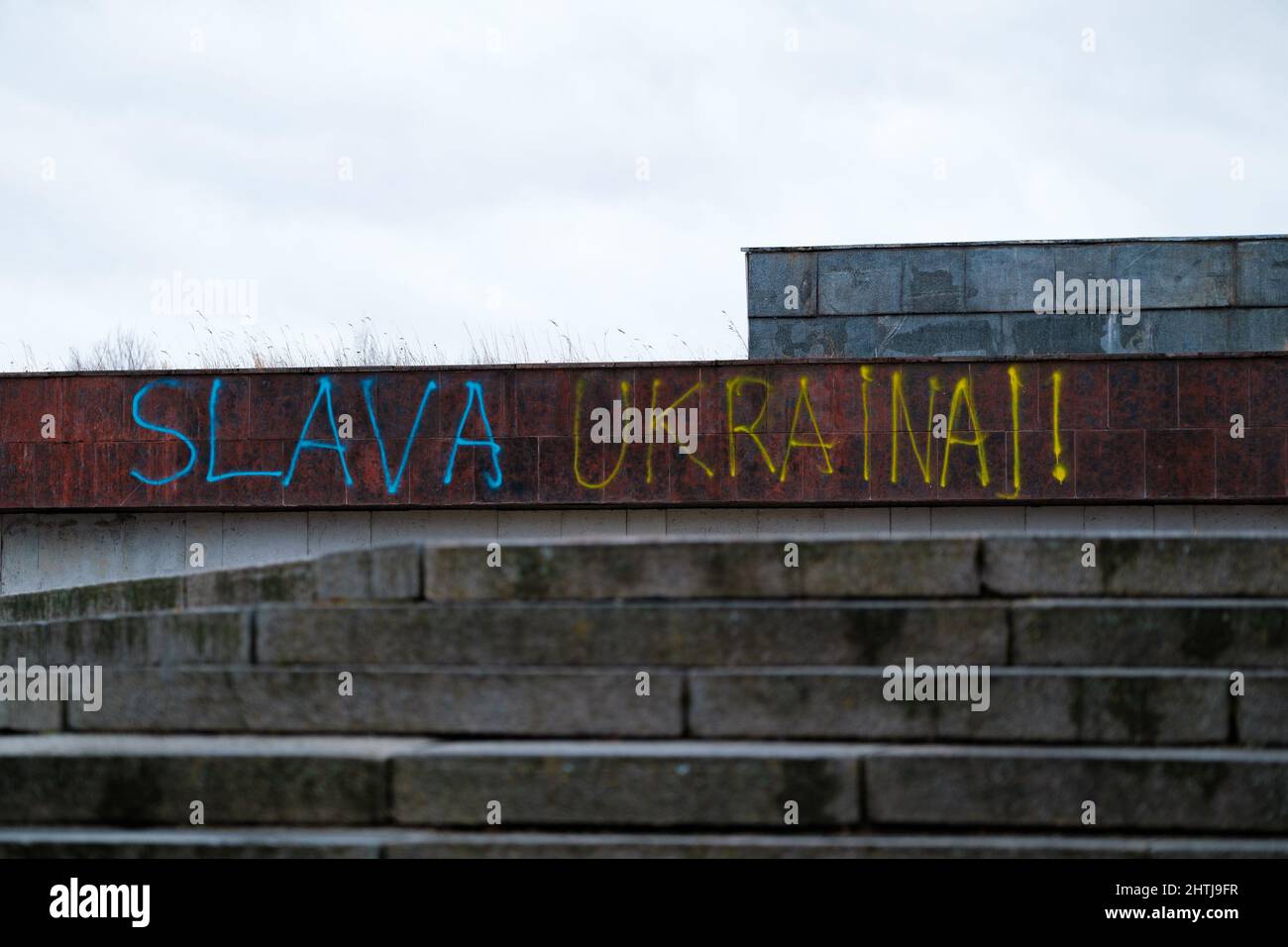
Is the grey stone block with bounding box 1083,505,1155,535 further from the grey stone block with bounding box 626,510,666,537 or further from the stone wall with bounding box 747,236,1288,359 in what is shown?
the grey stone block with bounding box 626,510,666,537

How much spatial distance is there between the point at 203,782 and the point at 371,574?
1.09m

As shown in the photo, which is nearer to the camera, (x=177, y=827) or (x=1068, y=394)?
(x=177, y=827)

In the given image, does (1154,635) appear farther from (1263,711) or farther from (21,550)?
(21,550)

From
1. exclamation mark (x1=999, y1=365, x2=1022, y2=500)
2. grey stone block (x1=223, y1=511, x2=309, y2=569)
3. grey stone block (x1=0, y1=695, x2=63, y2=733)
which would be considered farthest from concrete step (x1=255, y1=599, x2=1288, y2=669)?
grey stone block (x1=223, y1=511, x2=309, y2=569)

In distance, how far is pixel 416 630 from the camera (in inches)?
221

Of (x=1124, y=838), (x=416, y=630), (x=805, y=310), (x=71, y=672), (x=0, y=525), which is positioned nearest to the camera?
(x=1124, y=838)

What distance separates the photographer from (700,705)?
17.4ft

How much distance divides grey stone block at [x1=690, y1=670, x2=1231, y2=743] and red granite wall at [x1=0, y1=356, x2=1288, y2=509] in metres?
7.33

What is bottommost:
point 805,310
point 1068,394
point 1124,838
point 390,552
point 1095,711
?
point 1124,838

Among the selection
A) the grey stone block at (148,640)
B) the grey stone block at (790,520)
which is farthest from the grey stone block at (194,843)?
the grey stone block at (790,520)

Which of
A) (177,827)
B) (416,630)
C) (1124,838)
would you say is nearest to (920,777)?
(1124,838)

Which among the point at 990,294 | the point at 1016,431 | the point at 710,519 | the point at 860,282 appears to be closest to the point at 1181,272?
the point at 990,294

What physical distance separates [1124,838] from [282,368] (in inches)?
382

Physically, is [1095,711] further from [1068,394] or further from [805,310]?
[805,310]
